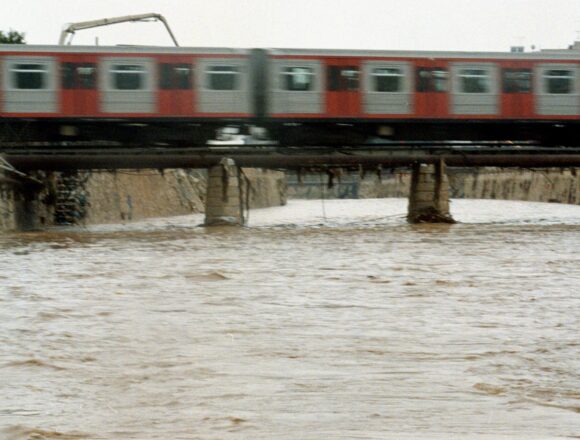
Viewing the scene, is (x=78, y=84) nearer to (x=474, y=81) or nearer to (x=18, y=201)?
(x=18, y=201)

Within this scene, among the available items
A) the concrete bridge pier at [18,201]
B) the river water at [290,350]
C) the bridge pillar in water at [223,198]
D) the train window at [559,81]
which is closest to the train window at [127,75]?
the bridge pillar in water at [223,198]

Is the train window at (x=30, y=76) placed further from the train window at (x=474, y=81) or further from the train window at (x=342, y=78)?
the train window at (x=474, y=81)

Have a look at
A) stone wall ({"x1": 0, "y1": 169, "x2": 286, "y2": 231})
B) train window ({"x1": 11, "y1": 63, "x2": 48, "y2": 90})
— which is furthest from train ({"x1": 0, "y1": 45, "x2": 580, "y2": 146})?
stone wall ({"x1": 0, "y1": 169, "x2": 286, "y2": 231})

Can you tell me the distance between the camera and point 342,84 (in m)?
27.9

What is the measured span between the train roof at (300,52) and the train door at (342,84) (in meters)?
0.25

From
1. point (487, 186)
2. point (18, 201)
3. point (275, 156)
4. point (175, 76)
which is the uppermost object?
point (175, 76)

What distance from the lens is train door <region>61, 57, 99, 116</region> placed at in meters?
27.0

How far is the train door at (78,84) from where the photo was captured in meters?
27.0

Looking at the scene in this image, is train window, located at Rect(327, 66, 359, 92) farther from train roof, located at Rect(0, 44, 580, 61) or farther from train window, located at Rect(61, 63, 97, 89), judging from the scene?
train window, located at Rect(61, 63, 97, 89)

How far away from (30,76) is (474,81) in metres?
10.7

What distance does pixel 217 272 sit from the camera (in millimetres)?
14945

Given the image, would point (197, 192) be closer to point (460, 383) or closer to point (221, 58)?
point (221, 58)

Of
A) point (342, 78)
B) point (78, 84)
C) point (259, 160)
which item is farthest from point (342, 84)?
point (78, 84)

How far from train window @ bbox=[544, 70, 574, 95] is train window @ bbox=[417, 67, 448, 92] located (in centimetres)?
261
